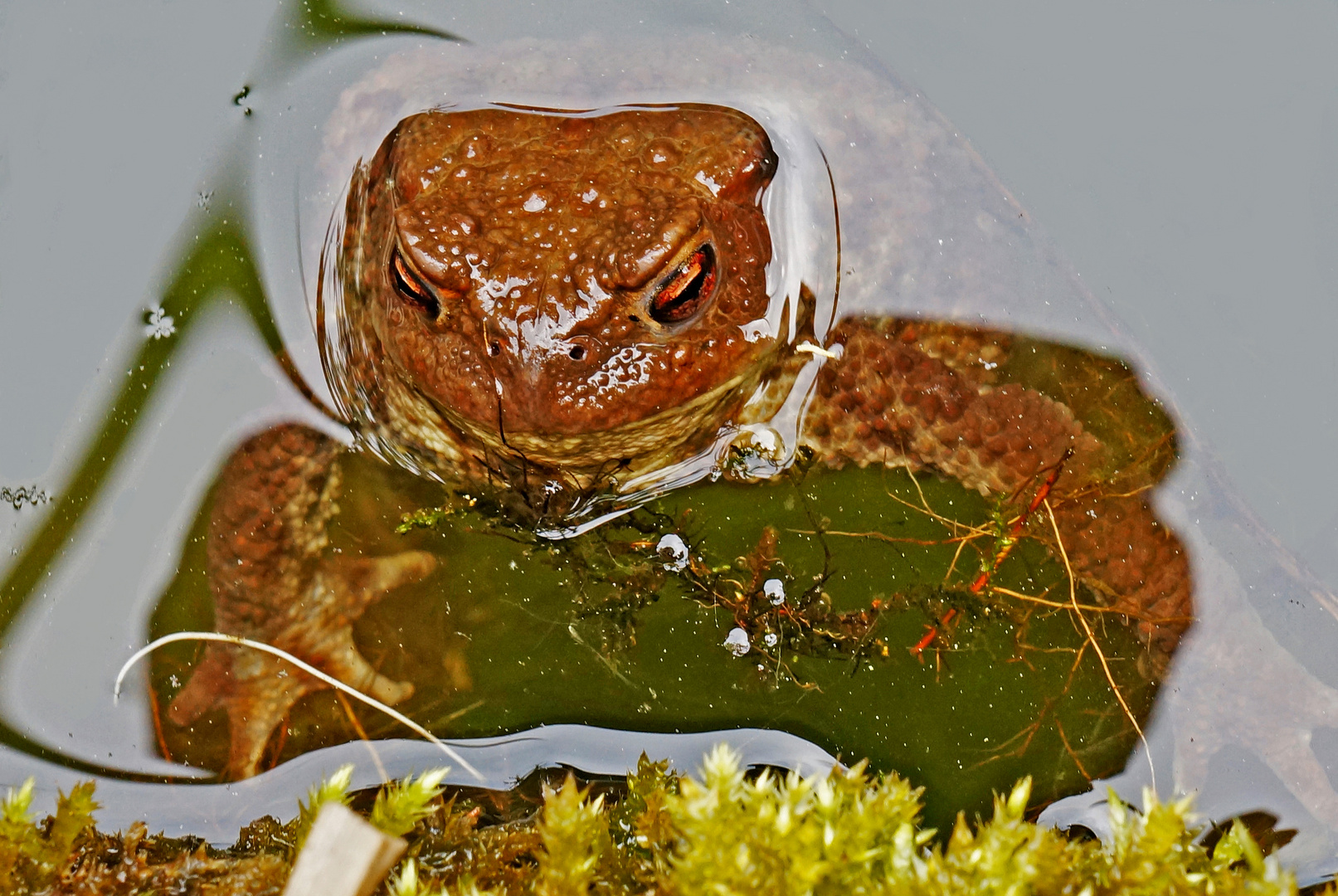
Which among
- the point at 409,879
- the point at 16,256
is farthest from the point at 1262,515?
the point at 16,256

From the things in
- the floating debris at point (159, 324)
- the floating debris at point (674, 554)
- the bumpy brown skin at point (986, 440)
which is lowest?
the floating debris at point (159, 324)

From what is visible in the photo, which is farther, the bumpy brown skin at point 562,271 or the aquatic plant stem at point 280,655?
the aquatic plant stem at point 280,655

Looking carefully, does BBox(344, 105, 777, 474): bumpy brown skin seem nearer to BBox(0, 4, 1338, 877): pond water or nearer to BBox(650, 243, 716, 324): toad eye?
BBox(650, 243, 716, 324): toad eye

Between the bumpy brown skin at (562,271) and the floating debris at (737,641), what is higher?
the bumpy brown skin at (562,271)

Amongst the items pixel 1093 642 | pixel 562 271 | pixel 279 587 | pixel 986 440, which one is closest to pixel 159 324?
pixel 279 587

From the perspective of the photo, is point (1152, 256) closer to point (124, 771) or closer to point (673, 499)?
point (673, 499)

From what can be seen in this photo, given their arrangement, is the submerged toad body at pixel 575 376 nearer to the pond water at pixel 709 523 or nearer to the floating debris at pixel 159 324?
the pond water at pixel 709 523

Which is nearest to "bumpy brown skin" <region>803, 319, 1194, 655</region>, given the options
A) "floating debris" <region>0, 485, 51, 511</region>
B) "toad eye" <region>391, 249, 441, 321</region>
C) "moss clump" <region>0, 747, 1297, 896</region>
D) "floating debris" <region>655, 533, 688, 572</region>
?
"floating debris" <region>655, 533, 688, 572</region>

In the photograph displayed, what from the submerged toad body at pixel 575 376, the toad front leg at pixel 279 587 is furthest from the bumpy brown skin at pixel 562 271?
the toad front leg at pixel 279 587

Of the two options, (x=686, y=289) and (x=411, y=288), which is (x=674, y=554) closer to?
(x=686, y=289)
